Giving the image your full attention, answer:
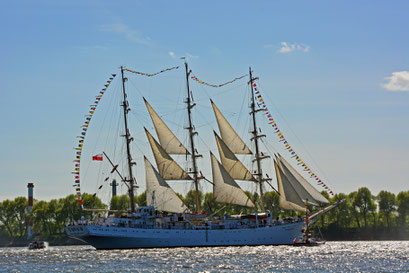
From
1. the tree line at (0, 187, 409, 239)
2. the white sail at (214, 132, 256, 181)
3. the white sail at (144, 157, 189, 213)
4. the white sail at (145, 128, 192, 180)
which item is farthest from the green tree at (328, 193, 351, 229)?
the white sail at (144, 157, 189, 213)

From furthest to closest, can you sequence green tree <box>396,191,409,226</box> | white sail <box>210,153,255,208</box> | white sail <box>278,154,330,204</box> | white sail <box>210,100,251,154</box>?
1. green tree <box>396,191,409,226</box>
2. white sail <box>210,100,251,154</box>
3. white sail <box>210,153,255,208</box>
4. white sail <box>278,154,330,204</box>

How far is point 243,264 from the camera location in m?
56.2

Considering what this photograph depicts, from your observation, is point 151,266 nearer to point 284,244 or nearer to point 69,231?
point 69,231

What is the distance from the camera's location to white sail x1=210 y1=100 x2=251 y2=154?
3733 inches

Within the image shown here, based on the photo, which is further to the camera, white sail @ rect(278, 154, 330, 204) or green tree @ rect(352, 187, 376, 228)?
green tree @ rect(352, 187, 376, 228)

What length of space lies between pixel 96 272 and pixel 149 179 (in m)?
39.4

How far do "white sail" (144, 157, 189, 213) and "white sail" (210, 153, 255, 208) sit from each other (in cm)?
741

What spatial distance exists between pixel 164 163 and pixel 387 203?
52113mm

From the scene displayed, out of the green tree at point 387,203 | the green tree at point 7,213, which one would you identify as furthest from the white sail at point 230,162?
the green tree at point 7,213

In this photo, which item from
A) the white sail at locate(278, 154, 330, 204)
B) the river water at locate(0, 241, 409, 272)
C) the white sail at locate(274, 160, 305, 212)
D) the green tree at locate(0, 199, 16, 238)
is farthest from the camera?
the green tree at locate(0, 199, 16, 238)

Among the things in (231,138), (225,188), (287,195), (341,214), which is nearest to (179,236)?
(225,188)

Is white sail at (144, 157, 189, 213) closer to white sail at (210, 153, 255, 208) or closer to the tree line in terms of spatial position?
white sail at (210, 153, 255, 208)

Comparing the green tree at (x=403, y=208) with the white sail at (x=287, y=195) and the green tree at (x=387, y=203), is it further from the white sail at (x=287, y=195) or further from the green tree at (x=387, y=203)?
the white sail at (x=287, y=195)

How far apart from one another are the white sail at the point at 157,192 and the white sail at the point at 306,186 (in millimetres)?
18143
